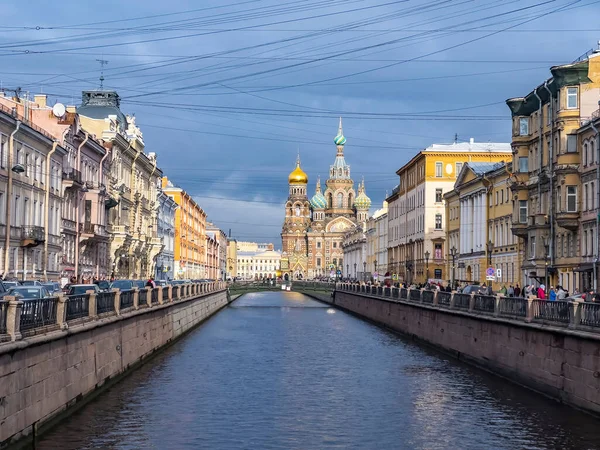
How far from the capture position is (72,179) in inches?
2418

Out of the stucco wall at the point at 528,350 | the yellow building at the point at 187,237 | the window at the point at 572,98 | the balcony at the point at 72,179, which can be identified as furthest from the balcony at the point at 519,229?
the yellow building at the point at 187,237

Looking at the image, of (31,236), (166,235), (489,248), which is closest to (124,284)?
(31,236)

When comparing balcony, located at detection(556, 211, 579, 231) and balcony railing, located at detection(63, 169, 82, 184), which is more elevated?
balcony railing, located at detection(63, 169, 82, 184)

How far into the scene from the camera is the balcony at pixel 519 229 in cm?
6594

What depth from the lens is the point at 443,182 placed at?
353ft

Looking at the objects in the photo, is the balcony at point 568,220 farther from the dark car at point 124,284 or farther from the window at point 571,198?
the dark car at point 124,284

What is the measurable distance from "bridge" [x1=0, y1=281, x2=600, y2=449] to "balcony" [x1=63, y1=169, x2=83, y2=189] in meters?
16.9

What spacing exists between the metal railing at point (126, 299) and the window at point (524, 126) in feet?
117

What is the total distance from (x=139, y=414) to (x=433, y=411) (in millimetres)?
7607

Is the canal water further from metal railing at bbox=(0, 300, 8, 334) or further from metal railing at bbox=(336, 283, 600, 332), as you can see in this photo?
metal railing at bbox=(0, 300, 8, 334)

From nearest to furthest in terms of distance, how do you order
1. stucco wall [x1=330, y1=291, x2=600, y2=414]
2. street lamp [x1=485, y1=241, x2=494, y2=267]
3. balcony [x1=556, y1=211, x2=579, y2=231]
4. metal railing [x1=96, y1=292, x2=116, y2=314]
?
stucco wall [x1=330, y1=291, x2=600, y2=414], metal railing [x1=96, y1=292, x2=116, y2=314], balcony [x1=556, y1=211, x2=579, y2=231], street lamp [x1=485, y1=241, x2=494, y2=267]

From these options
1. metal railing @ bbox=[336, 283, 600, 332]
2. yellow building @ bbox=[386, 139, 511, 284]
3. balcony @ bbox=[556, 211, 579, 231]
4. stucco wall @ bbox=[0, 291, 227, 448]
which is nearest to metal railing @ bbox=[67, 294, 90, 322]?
stucco wall @ bbox=[0, 291, 227, 448]

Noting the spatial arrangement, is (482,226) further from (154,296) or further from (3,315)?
(3,315)

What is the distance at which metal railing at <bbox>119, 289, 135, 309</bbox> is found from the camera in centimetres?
3521
